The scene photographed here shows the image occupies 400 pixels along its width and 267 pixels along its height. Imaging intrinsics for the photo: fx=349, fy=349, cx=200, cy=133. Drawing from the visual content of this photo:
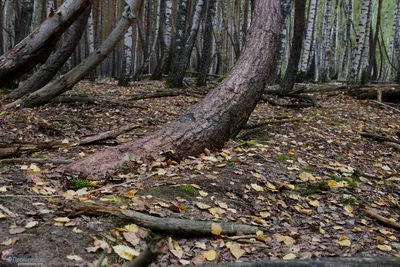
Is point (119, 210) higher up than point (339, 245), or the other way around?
point (119, 210)

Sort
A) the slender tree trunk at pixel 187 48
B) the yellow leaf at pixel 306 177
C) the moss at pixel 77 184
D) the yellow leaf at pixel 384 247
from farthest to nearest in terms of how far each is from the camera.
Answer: the slender tree trunk at pixel 187 48 < the yellow leaf at pixel 306 177 < the moss at pixel 77 184 < the yellow leaf at pixel 384 247

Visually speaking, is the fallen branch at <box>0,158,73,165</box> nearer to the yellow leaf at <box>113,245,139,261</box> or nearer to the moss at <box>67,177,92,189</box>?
the moss at <box>67,177,92,189</box>

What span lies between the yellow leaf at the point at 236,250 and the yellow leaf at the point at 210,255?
130mm

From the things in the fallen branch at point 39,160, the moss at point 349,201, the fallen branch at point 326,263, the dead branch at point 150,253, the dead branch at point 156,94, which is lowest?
the moss at point 349,201

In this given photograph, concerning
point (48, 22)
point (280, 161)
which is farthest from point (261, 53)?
point (48, 22)

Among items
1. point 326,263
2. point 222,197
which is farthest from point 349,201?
point 326,263

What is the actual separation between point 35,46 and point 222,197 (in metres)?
3.15

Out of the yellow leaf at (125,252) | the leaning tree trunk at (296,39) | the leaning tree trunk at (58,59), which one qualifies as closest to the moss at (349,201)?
the yellow leaf at (125,252)

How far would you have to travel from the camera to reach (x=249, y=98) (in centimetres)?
470

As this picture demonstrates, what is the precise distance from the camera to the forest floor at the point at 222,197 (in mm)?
2232

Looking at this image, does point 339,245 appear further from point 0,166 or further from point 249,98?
point 0,166

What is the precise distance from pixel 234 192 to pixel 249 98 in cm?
182

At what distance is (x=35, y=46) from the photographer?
4.46m

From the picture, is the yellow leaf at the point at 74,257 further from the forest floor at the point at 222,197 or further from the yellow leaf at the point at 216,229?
the yellow leaf at the point at 216,229
